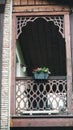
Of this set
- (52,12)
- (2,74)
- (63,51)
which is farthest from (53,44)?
(2,74)

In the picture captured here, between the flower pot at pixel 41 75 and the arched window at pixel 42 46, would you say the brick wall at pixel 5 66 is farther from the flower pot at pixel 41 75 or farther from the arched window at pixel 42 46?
the arched window at pixel 42 46

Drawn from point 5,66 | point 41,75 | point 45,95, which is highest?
point 5,66

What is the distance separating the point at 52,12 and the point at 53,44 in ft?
Answer: 12.5

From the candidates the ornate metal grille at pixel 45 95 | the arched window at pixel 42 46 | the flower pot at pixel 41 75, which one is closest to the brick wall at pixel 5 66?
the ornate metal grille at pixel 45 95

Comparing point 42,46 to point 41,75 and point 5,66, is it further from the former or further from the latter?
point 5,66

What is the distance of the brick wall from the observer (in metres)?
12.1

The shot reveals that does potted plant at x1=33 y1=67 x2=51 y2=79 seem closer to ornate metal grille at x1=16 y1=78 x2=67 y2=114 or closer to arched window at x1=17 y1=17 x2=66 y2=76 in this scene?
ornate metal grille at x1=16 y1=78 x2=67 y2=114

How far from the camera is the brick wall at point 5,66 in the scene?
475 inches

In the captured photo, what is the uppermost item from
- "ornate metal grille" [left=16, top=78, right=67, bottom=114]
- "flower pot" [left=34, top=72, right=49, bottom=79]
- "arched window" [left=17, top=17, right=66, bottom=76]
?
"arched window" [left=17, top=17, right=66, bottom=76]

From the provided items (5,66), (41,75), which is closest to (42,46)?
(41,75)

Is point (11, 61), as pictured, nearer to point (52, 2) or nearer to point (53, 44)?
point (52, 2)

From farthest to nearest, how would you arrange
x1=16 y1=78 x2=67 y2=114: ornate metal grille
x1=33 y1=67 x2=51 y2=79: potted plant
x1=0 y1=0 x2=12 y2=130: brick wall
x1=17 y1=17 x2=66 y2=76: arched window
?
x1=17 y1=17 x2=66 y2=76: arched window < x1=33 y1=67 x2=51 y2=79: potted plant < x1=16 y1=78 x2=67 y2=114: ornate metal grille < x1=0 y1=0 x2=12 y2=130: brick wall

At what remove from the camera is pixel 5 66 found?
12.5 m

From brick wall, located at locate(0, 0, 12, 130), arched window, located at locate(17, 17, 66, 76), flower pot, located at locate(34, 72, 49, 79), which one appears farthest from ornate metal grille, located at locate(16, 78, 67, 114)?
arched window, located at locate(17, 17, 66, 76)
